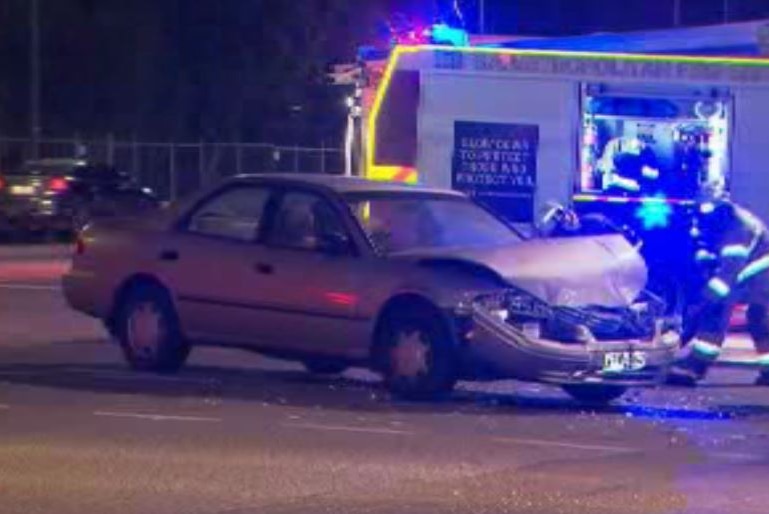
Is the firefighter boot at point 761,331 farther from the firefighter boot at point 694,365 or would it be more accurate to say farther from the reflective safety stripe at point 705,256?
the reflective safety stripe at point 705,256

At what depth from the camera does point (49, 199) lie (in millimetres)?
37312

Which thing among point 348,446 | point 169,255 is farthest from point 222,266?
point 348,446

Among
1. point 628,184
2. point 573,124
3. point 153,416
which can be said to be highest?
point 573,124

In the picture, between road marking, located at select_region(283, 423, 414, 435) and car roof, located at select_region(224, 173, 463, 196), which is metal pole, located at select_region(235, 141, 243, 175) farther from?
road marking, located at select_region(283, 423, 414, 435)

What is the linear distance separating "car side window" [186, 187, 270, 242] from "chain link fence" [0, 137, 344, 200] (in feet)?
114

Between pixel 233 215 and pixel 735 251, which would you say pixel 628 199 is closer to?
pixel 735 251

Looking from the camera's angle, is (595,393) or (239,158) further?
(239,158)

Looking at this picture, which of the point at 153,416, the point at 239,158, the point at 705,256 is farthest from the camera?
the point at 239,158

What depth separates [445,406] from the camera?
1277 cm

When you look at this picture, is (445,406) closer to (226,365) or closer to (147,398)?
(147,398)

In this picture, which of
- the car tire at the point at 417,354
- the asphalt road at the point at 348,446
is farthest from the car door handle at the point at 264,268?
the car tire at the point at 417,354

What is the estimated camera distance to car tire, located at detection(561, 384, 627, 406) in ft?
43.4

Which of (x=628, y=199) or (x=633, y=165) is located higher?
(x=633, y=165)

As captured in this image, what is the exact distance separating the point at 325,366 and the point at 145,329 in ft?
4.56
